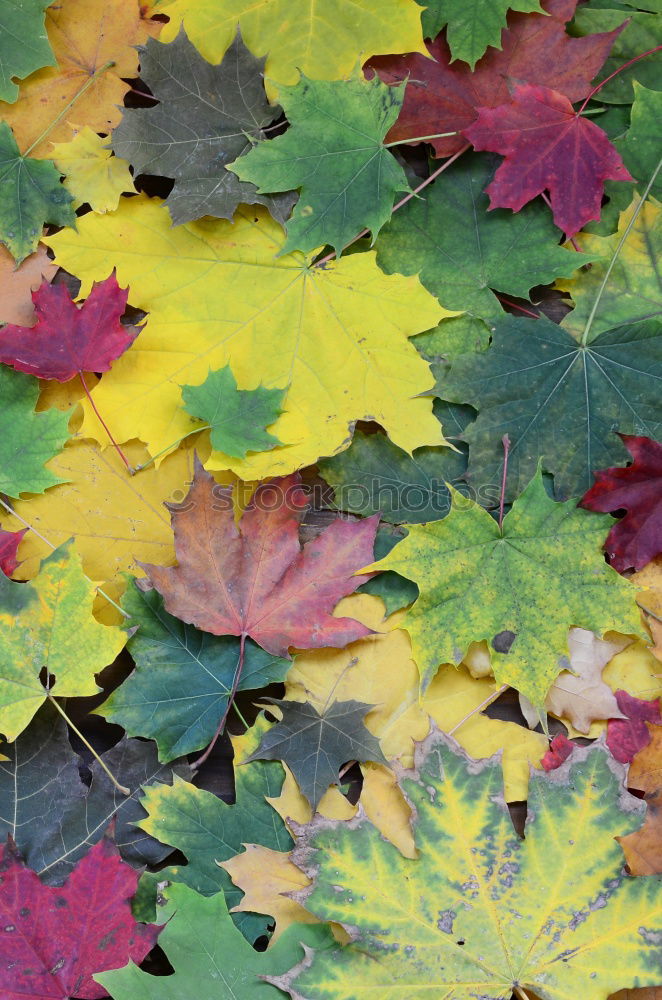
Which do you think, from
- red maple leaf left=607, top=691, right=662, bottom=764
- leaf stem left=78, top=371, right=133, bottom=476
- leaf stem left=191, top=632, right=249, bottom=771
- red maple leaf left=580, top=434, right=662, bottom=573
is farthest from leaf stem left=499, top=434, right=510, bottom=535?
leaf stem left=78, top=371, right=133, bottom=476

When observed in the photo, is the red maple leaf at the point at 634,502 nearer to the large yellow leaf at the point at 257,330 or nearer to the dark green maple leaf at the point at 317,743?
the large yellow leaf at the point at 257,330

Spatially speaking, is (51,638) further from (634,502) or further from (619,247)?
(619,247)

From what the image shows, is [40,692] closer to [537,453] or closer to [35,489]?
[35,489]

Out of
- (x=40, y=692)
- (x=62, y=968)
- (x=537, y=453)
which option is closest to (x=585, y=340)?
(x=537, y=453)

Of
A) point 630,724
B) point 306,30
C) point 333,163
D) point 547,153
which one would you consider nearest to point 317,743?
point 630,724

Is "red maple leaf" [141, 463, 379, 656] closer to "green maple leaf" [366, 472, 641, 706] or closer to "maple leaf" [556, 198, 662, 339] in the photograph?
"green maple leaf" [366, 472, 641, 706]

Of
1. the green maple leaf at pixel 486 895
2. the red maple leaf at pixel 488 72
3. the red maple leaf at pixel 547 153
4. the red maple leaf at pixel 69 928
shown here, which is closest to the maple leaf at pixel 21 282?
the red maple leaf at pixel 488 72
